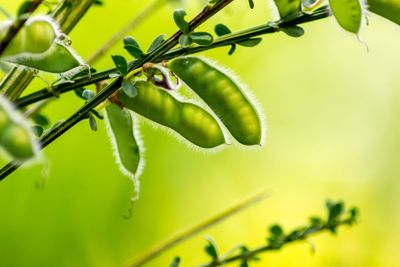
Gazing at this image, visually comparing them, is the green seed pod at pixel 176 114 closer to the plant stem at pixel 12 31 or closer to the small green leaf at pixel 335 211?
the plant stem at pixel 12 31

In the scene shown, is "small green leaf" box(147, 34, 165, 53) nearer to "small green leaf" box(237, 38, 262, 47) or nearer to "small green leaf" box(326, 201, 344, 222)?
"small green leaf" box(237, 38, 262, 47)

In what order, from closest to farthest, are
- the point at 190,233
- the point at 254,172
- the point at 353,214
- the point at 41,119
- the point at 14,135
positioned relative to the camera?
the point at 14,135
the point at 41,119
the point at 190,233
the point at 353,214
the point at 254,172

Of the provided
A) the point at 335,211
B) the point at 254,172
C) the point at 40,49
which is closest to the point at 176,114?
the point at 40,49

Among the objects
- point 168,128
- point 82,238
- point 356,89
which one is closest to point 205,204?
point 82,238

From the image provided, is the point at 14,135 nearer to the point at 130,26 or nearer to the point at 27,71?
the point at 27,71

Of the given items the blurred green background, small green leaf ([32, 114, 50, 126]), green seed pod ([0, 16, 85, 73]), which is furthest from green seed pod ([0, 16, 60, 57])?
the blurred green background

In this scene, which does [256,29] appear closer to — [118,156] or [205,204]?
[118,156]
